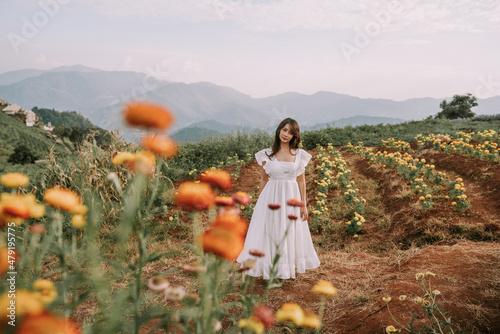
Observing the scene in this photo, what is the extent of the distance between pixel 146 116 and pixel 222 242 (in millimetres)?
371

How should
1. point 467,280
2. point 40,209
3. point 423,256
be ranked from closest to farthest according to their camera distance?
1. point 40,209
2. point 467,280
3. point 423,256

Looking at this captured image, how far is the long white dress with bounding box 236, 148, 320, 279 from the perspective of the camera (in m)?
3.17

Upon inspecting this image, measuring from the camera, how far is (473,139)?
973cm

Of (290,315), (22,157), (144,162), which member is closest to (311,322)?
(290,315)

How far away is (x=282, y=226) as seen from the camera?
3189mm

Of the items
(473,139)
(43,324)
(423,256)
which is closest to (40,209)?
(43,324)

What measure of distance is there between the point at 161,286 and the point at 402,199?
5.59 metres

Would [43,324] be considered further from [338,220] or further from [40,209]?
[338,220]

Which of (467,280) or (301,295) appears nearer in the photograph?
(467,280)

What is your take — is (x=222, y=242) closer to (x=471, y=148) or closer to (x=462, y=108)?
(x=471, y=148)

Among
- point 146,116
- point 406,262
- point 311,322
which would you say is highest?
point 146,116

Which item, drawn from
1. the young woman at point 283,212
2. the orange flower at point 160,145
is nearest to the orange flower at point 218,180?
the orange flower at point 160,145

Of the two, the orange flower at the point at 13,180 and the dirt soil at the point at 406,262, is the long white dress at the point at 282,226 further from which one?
the orange flower at the point at 13,180

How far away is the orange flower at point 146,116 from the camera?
0.76 metres
